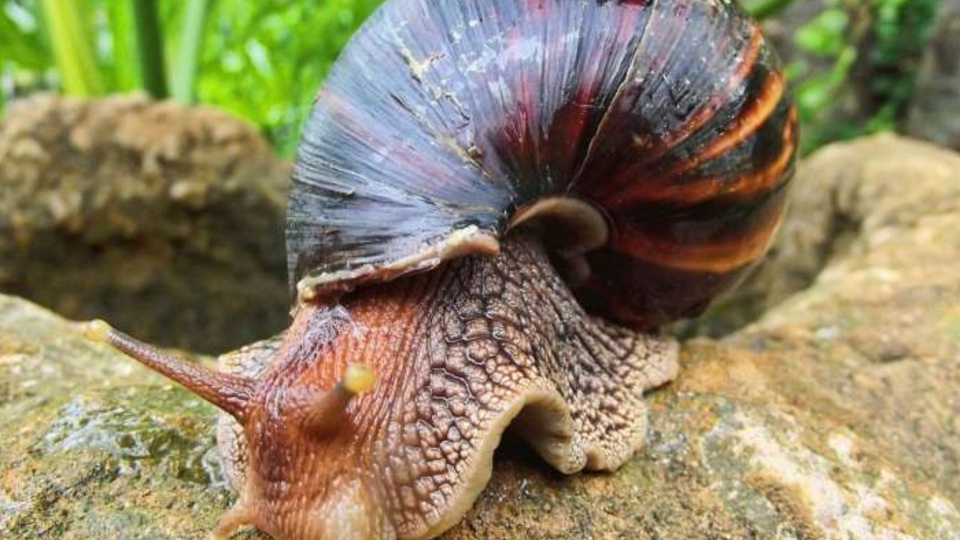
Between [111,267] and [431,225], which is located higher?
[431,225]

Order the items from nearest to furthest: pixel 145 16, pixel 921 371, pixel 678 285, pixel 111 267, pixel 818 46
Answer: pixel 678 285, pixel 921 371, pixel 111 267, pixel 145 16, pixel 818 46

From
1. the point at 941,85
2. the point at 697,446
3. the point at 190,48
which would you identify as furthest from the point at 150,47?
the point at 941,85

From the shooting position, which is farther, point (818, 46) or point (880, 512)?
point (818, 46)

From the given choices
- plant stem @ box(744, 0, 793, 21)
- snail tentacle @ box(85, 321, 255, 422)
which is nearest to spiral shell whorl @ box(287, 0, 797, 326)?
snail tentacle @ box(85, 321, 255, 422)

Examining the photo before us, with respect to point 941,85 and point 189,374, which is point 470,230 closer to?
point 189,374

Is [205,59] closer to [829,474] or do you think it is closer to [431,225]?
[431,225]

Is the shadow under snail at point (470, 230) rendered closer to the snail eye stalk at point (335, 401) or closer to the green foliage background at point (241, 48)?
the snail eye stalk at point (335, 401)

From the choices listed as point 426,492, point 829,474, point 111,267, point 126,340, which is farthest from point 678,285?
point 111,267

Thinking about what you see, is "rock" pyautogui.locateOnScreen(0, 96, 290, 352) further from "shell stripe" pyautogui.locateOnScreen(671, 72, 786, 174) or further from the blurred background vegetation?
"shell stripe" pyautogui.locateOnScreen(671, 72, 786, 174)
